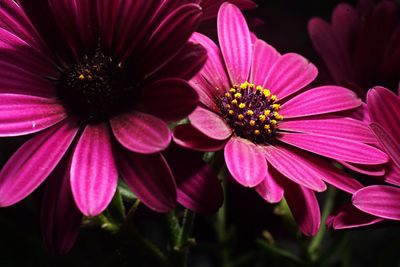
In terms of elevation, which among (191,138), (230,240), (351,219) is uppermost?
(191,138)

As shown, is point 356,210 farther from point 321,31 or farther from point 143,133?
point 321,31

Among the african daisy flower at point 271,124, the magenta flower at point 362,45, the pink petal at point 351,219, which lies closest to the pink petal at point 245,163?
the african daisy flower at point 271,124

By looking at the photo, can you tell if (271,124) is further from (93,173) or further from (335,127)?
(93,173)

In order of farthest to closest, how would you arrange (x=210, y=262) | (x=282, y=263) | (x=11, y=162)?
(x=210, y=262) → (x=282, y=263) → (x=11, y=162)

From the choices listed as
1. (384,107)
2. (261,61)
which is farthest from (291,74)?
(384,107)

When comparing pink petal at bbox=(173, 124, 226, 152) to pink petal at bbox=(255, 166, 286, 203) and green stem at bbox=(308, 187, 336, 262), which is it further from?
green stem at bbox=(308, 187, 336, 262)

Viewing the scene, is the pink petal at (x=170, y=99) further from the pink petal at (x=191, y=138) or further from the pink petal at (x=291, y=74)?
the pink petal at (x=291, y=74)

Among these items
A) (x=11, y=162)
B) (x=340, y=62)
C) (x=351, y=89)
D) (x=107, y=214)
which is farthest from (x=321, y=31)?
(x=11, y=162)
